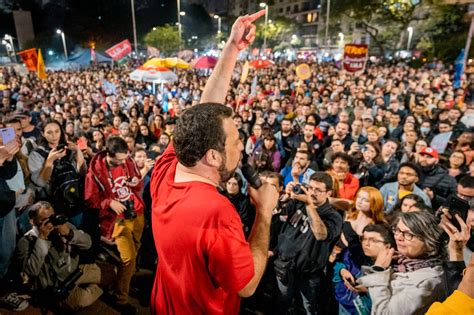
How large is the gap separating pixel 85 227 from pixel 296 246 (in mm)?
2967

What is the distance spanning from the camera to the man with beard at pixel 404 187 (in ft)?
13.6

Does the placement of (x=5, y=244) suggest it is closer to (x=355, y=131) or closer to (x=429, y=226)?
(x=429, y=226)

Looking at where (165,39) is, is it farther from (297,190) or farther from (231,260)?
A: (231,260)

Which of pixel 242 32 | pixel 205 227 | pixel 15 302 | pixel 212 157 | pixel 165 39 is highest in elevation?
pixel 242 32

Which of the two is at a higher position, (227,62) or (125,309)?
(227,62)

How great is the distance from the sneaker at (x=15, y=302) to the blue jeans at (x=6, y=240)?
32 centimetres

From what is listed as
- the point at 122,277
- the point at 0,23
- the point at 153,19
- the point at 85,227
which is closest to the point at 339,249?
the point at 122,277

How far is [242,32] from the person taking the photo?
2.19 metres

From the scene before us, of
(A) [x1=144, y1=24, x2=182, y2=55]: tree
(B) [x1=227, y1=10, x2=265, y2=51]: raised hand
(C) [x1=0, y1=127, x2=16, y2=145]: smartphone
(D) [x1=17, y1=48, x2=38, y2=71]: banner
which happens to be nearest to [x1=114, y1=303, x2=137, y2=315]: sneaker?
(C) [x1=0, y1=127, x2=16, y2=145]: smartphone

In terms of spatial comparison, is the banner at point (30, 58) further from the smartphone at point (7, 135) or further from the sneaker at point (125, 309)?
the sneaker at point (125, 309)

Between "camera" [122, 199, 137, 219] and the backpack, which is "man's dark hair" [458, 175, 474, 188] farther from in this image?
the backpack

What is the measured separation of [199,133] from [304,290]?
2.48 meters

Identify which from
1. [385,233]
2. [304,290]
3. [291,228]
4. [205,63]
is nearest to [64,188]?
[291,228]

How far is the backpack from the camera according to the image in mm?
4117
